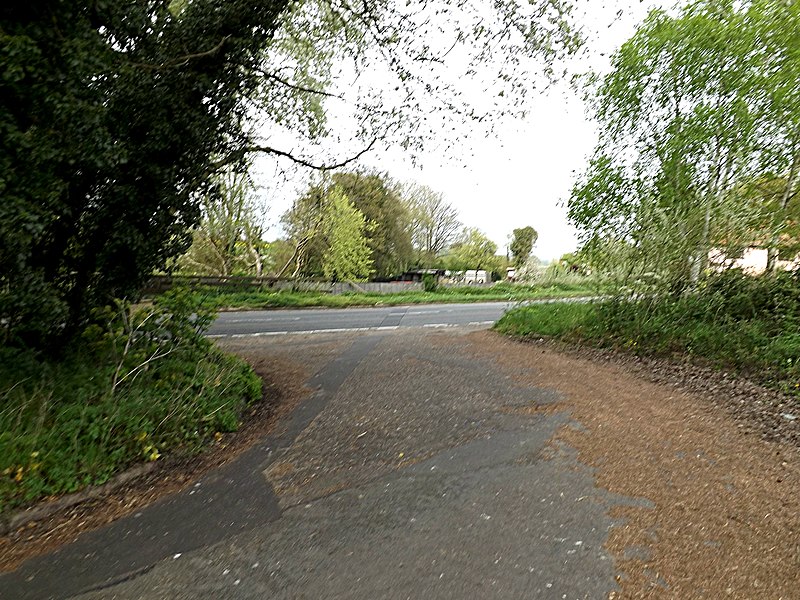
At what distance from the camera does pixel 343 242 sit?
27.4m

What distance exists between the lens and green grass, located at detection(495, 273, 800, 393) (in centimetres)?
738

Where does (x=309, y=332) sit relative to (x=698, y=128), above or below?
below

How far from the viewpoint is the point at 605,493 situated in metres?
3.82

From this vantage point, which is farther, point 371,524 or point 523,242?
point 523,242

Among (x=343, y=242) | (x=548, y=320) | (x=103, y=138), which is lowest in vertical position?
(x=548, y=320)

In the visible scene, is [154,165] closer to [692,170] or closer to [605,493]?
[605,493]

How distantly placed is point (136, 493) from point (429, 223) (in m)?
42.6

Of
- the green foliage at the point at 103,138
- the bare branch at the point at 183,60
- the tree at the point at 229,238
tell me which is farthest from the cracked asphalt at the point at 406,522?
the tree at the point at 229,238

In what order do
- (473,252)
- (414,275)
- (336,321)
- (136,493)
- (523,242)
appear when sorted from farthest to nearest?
(523,242) < (473,252) < (414,275) < (336,321) < (136,493)

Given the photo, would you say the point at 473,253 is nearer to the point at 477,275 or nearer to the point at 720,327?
the point at 477,275

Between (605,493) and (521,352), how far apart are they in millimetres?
6094

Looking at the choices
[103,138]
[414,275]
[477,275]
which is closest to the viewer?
[103,138]

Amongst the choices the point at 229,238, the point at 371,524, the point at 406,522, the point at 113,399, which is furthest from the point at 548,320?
the point at 229,238

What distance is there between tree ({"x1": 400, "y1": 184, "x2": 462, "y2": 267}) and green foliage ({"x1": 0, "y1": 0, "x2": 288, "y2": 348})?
37.1 metres
